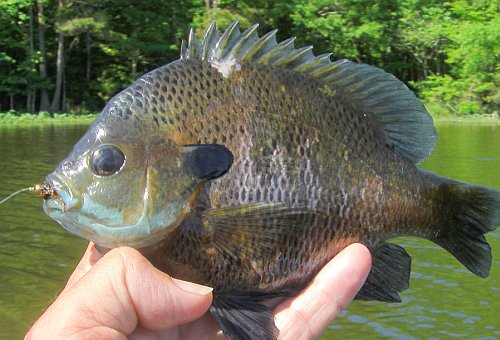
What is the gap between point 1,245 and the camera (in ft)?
26.0

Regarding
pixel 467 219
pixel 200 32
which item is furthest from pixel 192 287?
pixel 200 32

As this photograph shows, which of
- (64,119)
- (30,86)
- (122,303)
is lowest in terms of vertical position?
(64,119)

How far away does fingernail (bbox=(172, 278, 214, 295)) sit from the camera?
2.02 meters

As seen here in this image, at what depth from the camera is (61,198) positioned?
197 cm

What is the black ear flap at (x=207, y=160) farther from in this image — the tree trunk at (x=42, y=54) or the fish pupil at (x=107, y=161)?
the tree trunk at (x=42, y=54)

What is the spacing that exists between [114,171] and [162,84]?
353 millimetres

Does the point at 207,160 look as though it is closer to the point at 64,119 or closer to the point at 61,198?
the point at 61,198

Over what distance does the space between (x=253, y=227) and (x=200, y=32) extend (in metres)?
30.0

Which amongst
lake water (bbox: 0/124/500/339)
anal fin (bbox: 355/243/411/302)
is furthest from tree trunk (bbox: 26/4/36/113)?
anal fin (bbox: 355/243/411/302)

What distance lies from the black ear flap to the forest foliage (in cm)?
2920

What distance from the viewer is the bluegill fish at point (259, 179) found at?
6.60 ft

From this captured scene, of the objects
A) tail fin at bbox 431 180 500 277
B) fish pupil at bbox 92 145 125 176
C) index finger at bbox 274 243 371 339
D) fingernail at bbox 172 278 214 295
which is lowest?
index finger at bbox 274 243 371 339

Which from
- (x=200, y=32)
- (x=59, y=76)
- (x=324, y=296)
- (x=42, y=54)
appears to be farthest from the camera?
(x=59, y=76)

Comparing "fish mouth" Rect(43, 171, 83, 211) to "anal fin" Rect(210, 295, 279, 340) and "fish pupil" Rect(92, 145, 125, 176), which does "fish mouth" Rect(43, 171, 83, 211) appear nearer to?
"fish pupil" Rect(92, 145, 125, 176)
